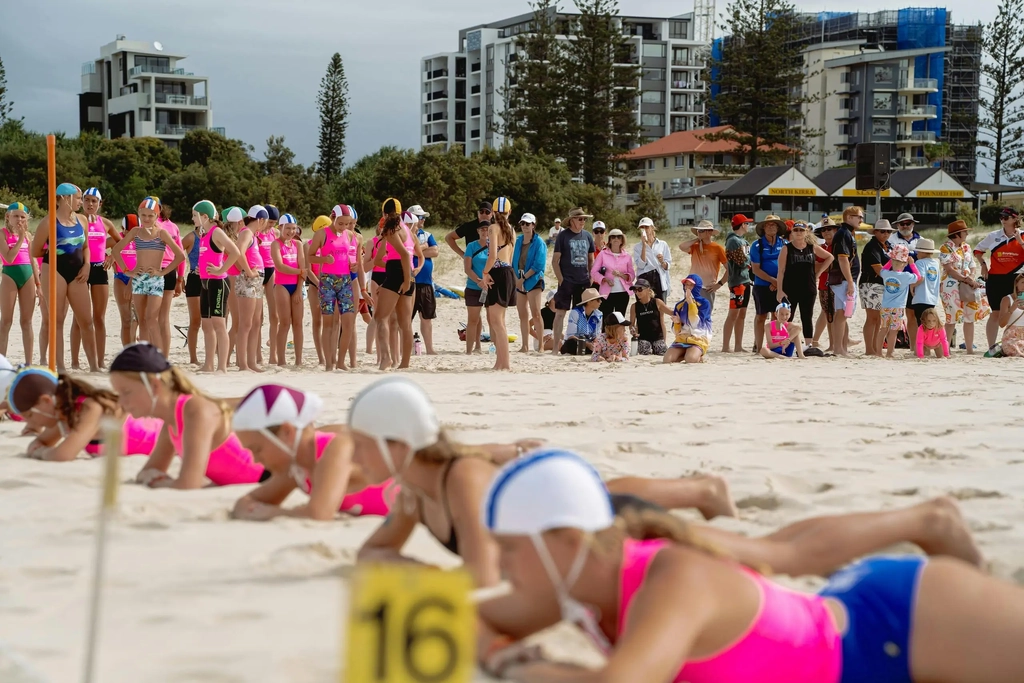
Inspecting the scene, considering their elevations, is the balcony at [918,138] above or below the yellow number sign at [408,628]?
above

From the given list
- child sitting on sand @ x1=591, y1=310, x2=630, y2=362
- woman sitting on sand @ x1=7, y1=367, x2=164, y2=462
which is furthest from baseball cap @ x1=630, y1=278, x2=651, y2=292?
woman sitting on sand @ x1=7, y1=367, x2=164, y2=462

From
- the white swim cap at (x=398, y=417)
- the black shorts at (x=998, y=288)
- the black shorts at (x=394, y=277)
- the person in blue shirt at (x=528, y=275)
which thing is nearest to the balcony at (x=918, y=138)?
the black shorts at (x=998, y=288)

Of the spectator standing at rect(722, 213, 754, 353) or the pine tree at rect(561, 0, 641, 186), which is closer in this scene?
the spectator standing at rect(722, 213, 754, 353)

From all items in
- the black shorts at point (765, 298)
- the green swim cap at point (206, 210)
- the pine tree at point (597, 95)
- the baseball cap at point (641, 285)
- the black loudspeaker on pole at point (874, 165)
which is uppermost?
the pine tree at point (597, 95)

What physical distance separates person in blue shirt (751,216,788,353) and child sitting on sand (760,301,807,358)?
0.27m

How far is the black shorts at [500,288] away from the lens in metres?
9.75

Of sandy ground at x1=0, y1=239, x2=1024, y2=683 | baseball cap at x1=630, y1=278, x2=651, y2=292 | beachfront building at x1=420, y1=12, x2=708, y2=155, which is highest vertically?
beachfront building at x1=420, y1=12, x2=708, y2=155

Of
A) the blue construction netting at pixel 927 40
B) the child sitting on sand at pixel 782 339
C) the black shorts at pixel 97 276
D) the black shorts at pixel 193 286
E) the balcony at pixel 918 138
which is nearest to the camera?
the black shorts at pixel 97 276

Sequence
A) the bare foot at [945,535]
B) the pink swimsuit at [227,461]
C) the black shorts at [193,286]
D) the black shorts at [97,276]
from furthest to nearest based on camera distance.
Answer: the black shorts at [193,286] → the black shorts at [97,276] → the pink swimsuit at [227,461] → the bare foot at [945,535]

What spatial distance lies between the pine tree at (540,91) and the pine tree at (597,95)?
0.46m

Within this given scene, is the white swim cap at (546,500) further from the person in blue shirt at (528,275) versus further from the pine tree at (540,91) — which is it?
the pine tree at (540,91)

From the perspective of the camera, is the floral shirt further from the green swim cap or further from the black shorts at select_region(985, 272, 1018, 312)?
the black shorts at select_region(985, 272, 1018, 312)

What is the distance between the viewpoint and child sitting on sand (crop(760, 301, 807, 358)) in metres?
11.2

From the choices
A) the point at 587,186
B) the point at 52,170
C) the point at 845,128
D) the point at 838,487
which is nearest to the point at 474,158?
the point at 587,186
